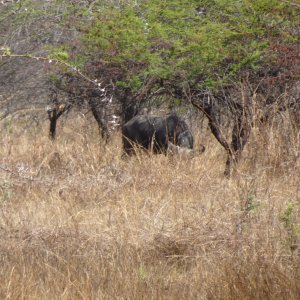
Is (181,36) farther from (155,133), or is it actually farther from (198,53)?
(155,133)

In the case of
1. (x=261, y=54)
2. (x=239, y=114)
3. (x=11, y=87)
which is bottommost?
(x=11, y=87)

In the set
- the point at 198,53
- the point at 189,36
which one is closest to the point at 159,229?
the point at 198,53

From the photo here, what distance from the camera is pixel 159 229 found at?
19.7 ft

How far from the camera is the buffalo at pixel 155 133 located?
1016 centimetres

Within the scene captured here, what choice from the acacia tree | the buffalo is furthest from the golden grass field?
the buffalo

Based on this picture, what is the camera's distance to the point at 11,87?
13.4 meters

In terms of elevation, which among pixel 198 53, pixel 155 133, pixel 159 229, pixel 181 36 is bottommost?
pixel 155 133

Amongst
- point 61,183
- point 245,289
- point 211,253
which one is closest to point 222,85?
point 61,183

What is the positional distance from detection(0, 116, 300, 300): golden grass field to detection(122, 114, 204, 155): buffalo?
93cm

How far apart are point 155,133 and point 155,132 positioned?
0.04ft

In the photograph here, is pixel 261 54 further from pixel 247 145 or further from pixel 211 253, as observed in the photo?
pixel 211 253

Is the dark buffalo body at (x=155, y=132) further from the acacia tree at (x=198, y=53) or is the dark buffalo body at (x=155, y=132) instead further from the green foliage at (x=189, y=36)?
the green foliage at (x=189, y=36)

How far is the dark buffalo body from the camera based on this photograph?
10180mm

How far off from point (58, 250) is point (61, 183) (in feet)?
8.46
